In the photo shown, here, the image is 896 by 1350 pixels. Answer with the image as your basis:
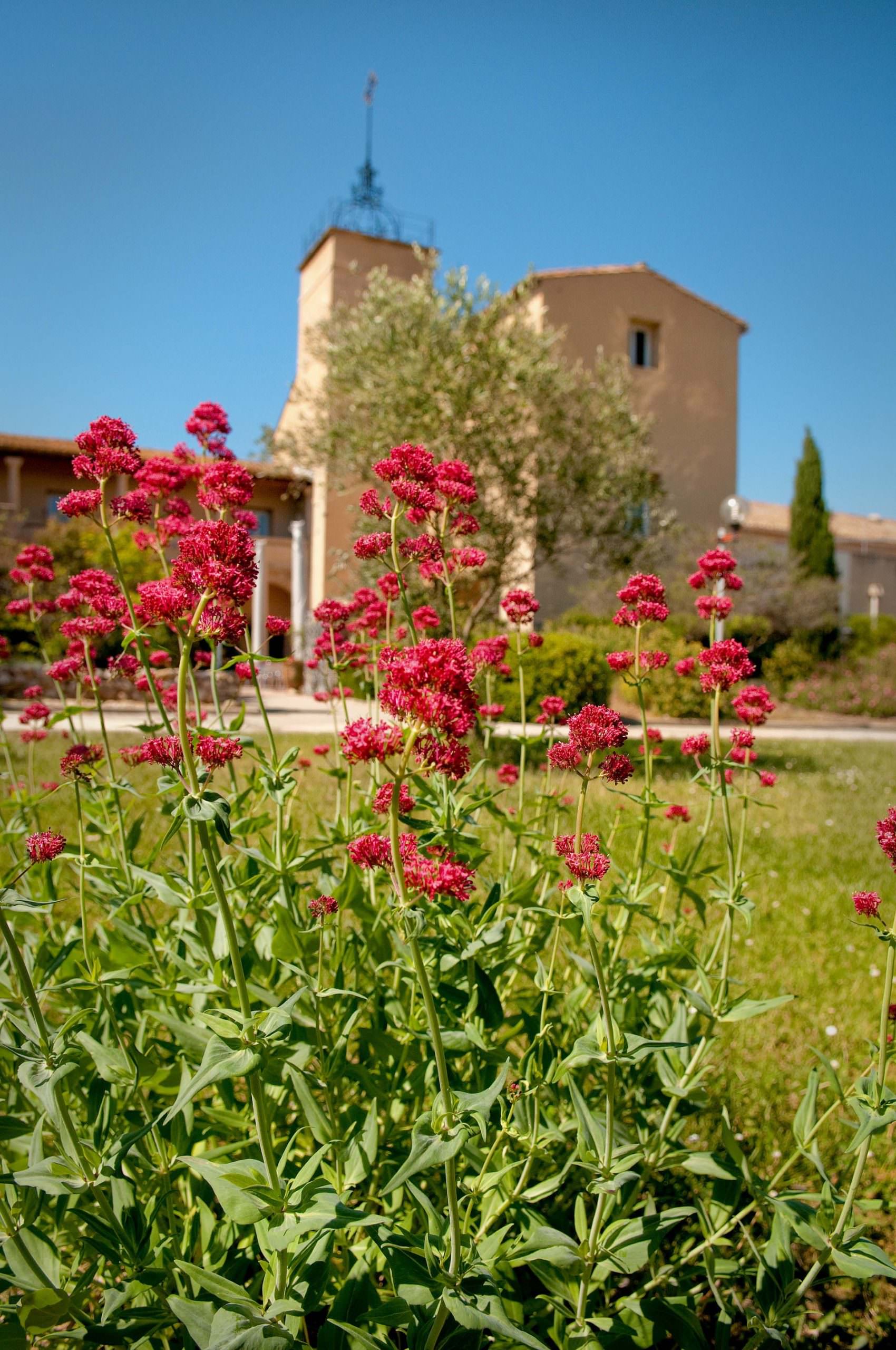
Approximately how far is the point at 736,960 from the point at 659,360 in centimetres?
1917

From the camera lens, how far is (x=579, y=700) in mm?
11859

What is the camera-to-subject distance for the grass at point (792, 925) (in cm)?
285

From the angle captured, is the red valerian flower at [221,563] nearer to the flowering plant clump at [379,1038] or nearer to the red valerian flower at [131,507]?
the flowering plant clump at [379,1038]

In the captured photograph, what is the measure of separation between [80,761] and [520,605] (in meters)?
1.12

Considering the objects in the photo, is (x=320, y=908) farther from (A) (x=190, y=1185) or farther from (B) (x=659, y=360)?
(B) (x=659, y=360)

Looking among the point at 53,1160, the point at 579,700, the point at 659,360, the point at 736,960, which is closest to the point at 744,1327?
the point at 53,1160

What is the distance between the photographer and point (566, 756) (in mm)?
1456

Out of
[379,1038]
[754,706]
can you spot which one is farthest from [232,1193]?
[754,706]

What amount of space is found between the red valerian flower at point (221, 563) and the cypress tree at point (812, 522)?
24365 millimetres

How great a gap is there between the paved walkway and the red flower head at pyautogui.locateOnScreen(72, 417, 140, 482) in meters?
7.71

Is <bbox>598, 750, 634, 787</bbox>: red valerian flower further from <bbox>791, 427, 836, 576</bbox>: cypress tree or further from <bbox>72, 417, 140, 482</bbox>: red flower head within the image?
<bbox>791, 427, 836, 576</bbox>: cypress tree

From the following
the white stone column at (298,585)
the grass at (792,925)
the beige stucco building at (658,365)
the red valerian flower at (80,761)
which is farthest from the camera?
the white stone column at (298,585)

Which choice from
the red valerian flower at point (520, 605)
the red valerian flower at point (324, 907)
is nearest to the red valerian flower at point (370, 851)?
the red valerian flower at point (324, 907)

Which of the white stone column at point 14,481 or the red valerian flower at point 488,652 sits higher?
the white stone column at point 14,481
